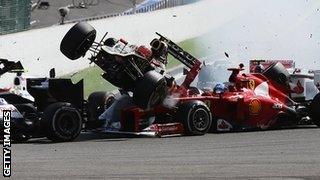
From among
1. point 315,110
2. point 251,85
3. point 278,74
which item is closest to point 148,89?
point 251,85

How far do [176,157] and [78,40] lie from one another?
14.6 ft

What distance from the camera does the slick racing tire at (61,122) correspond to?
13.8 m

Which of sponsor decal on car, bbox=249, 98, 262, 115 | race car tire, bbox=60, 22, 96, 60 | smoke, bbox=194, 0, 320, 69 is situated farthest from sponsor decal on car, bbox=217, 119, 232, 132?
smoke, bbox=194, 0, 320, 69

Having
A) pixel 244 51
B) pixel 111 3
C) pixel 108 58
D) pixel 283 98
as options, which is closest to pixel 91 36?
pixel 108 58

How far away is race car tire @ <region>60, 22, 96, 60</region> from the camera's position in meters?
14.7

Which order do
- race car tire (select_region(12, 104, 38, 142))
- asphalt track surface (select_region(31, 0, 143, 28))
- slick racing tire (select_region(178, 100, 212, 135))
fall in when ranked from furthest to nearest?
asphalt track surface (select_region(31, 0, 143, 28)) → slick racing tire (select_region(178, 100, 212, 135)) → race car tire (select_region(12, 104, 38, 142))

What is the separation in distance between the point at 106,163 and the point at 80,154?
1.33m

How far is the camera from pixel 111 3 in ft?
176

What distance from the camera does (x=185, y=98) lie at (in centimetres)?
1538

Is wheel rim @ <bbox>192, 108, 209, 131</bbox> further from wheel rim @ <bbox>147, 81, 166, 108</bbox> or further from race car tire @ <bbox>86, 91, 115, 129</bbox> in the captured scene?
race car tire @ <bbox>86, 91, 115, 129</bbox>

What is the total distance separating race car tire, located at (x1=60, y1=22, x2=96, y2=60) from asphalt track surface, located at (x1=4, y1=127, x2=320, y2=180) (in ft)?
5.59

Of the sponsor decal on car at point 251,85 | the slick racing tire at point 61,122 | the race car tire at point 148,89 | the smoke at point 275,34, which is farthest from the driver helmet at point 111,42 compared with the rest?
the smoke at point 275,34

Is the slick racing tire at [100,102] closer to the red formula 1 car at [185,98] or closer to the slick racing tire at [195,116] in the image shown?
the red formula 1 car at [185,98]

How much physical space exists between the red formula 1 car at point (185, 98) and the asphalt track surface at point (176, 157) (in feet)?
1.72
